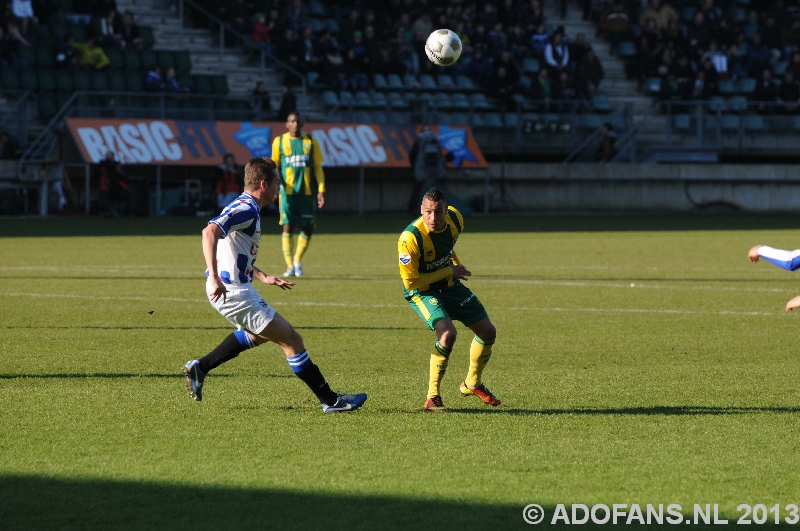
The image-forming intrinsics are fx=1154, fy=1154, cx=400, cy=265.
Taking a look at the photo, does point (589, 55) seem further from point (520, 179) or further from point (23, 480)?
point (23, 480)

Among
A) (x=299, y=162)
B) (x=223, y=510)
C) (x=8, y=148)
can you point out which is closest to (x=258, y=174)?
(x=223, y=510)

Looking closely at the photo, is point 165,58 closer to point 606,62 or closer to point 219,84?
point 219,84

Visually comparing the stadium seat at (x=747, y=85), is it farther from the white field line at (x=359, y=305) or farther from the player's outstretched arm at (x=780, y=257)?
the player's outstretched arm at (x=780, y=257)

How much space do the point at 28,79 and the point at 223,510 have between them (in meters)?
26.1

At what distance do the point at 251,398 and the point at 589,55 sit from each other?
30598 millimetres

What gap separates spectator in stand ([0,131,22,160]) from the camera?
90.0 feet

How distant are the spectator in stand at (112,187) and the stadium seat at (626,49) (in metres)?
18.7

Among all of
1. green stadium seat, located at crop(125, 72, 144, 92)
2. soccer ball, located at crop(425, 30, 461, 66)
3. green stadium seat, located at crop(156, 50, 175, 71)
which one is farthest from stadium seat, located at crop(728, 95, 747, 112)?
soccer ball, located at crop(425, 30, 461, 66)

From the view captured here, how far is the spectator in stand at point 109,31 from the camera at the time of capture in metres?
31.1

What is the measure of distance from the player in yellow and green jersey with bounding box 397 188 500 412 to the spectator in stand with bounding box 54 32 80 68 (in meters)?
24.4

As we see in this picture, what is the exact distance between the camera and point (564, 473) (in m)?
5.66

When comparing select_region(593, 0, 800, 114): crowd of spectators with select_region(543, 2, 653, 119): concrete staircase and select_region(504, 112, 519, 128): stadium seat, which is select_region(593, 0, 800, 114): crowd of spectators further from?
select_region(504, 112, 519, 128): stadium seat

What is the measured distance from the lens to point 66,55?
97.9 feet

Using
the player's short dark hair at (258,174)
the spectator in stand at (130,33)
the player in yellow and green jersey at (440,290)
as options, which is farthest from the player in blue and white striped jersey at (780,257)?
the spectator in stand at (130,33)
